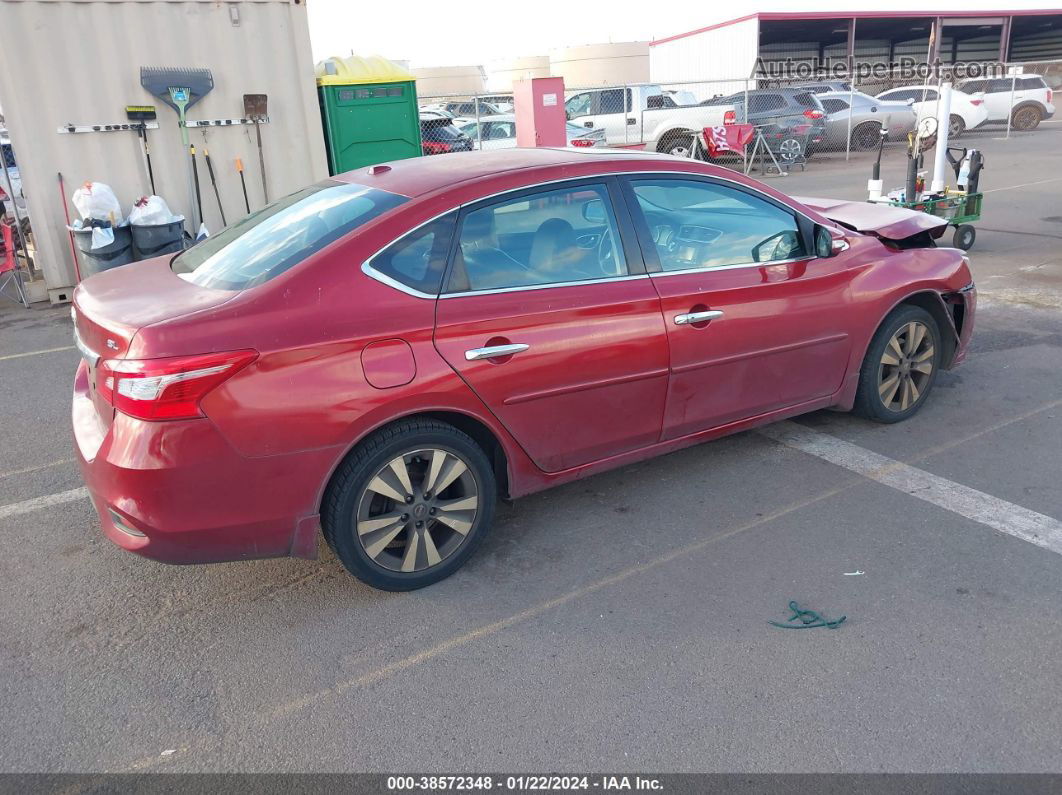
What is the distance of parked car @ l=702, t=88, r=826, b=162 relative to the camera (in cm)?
1923

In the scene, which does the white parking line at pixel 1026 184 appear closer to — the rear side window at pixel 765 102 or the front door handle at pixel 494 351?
the rear side window at pixel 765 102

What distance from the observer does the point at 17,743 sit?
106 inches

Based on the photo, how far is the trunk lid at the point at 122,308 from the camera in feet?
9.97

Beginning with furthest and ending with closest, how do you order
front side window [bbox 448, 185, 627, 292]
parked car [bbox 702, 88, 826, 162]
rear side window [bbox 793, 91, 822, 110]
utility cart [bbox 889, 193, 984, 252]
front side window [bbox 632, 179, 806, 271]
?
rear side window [bbox 793, 91, 822, 110], parked car [bbox 702, 88, 826, 162], utility cart [bbox 889, 193, 984, 252], front side window [bbox 632, 179, 806, 271], front side window [bbox 448, 185, 627, 292]

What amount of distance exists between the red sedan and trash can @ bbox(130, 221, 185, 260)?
5172 millimetres

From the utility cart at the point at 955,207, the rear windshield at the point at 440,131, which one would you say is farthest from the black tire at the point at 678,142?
the utility cart at the point at 955,207

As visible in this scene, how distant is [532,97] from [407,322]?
9942 millimetres

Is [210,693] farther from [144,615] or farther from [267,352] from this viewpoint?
[267,352]

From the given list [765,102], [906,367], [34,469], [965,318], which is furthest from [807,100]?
[34,469]

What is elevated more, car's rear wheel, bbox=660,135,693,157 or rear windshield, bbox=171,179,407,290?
rear windshield, bbox=171,179,407,290

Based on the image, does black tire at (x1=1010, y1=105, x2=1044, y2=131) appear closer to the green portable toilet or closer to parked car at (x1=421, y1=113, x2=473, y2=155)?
parked car at (x1=421, y1=113, x2=473, y2=155)

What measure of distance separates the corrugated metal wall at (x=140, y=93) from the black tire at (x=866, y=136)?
16606 mm

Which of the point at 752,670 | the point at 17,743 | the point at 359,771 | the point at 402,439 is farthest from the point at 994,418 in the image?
the point at 17,743

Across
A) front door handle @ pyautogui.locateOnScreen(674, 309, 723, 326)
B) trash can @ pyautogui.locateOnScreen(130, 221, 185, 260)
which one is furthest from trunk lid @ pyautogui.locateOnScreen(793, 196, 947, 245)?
trash can @ pyautogui.locateOnScreen(130, 221, 185, 260)
